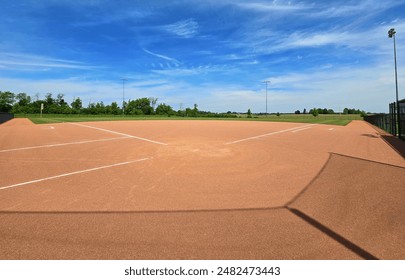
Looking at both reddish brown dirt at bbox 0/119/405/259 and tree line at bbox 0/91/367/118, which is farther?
tree line at bbox 0/91/367/118

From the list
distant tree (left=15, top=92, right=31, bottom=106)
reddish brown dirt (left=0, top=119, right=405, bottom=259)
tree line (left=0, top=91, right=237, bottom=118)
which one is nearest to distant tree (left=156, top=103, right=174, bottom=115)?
tree line (left=0, top=91, right=237, bottom=118)

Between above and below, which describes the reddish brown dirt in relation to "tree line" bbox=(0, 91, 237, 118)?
below

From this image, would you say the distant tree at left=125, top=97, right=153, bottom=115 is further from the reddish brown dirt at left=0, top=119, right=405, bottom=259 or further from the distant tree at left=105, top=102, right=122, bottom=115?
the reddish brown dirt at left=0, top=119, right=405, bottom=259

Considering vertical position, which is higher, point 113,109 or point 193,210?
point 113,109

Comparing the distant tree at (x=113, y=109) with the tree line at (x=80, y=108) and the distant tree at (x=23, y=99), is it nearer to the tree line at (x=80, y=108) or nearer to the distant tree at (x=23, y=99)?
the tree line at (x=80, y=108)

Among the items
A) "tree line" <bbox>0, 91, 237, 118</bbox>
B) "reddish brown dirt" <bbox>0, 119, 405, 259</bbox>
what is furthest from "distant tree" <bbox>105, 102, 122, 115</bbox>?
"reddish brown dirt" <bbox>0, 119, 405, 259</bbox>

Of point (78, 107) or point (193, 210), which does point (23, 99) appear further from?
point (193, 210)

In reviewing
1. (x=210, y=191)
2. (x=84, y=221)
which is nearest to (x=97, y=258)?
(x=84, y=221)

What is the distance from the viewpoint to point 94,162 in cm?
888

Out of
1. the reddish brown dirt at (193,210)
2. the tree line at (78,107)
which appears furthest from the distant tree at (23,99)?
the reddish brown dirt at (193,210)

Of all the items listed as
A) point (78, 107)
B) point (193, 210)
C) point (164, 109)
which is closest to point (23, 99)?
point (78, 107)

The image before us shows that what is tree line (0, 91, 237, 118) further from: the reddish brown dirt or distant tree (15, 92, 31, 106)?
the reddish brown dirt

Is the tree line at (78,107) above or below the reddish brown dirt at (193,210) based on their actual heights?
above
